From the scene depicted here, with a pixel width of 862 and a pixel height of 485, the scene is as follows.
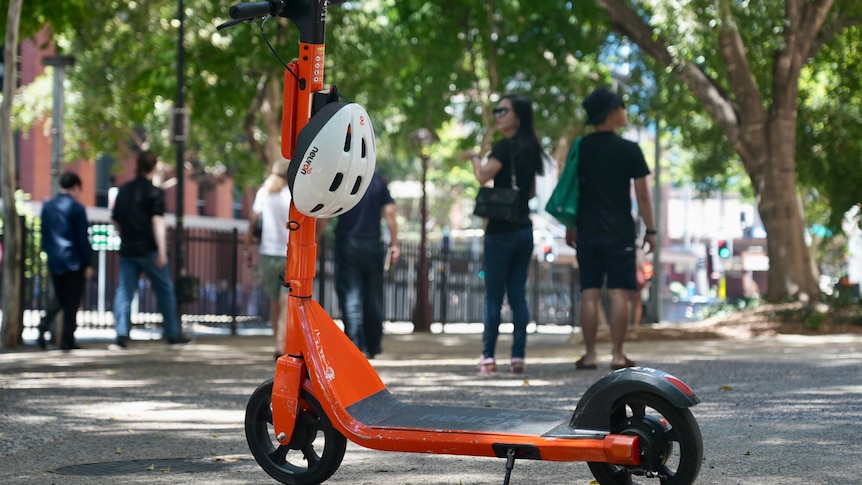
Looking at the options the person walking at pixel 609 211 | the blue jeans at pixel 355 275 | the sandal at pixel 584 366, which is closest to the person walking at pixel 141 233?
the blue jeans at pixel 355 275

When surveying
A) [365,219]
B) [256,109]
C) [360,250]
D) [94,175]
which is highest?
[94,175]

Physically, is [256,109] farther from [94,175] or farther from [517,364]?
[94,175]

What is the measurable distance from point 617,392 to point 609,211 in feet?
16.0

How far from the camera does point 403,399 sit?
24.6 ft

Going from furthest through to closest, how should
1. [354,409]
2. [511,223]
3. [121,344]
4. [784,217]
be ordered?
1. [784,217]
2. [121,344]
3. [511,223]
4. [354,409]

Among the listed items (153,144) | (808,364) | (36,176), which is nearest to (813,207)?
(153,144)

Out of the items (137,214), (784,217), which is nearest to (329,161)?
(137,214)

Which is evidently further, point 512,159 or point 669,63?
point 669,63

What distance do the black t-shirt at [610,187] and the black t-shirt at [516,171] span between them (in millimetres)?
441

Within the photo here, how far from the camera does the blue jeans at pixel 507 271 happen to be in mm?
8852

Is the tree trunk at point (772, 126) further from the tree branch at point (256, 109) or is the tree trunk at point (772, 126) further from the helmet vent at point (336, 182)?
the helmet vent at point (336, 182)

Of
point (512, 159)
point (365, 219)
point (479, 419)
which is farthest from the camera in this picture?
point (365, 219)

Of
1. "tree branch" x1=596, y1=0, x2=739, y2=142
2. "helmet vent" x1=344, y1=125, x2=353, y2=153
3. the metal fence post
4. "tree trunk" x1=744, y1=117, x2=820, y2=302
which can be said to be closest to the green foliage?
"tree trunk" x1=744, y1=117, x2=820, y2=302

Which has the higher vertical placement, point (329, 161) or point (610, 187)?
point (610, 187)
